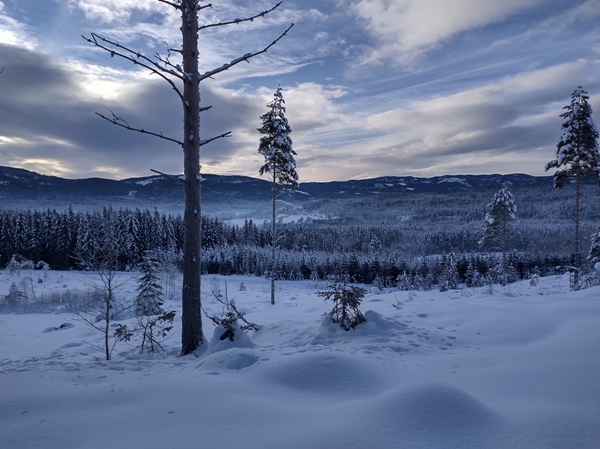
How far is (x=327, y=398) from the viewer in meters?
3.38

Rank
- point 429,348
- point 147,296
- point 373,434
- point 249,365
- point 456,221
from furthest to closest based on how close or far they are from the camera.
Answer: point 456,221 < point 147,296 < point 429,348 < point 249,365 < point 373,434

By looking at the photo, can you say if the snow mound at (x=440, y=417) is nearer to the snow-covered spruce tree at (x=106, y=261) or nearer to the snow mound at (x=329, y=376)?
the snow mound at (x=329, y=376)

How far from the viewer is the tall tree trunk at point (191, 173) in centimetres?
620

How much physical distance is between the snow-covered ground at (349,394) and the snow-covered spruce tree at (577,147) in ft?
58.3

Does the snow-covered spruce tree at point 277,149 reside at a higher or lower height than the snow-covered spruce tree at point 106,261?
higher

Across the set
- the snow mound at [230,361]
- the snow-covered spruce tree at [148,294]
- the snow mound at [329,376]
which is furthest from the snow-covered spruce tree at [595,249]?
the snow-covered spruce tree at [148,294]

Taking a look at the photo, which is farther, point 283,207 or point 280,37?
point 283,207

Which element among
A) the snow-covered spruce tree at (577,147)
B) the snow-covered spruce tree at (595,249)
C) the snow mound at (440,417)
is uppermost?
the snow-covered spruce tree at (577,147)

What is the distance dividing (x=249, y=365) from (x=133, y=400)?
1604 millimetres

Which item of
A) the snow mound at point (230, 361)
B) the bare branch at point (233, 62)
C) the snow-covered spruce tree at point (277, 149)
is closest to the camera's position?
the snow mound at point (230, 361)

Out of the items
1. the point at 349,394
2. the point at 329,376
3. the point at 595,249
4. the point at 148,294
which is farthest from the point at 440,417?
the point at 595,249

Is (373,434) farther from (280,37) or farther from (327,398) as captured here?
(280,37)

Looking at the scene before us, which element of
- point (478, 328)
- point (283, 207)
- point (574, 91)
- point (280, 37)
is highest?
point (574, 91)

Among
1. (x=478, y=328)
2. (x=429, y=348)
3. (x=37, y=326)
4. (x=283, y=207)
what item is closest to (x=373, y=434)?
(x=429, y=348)
